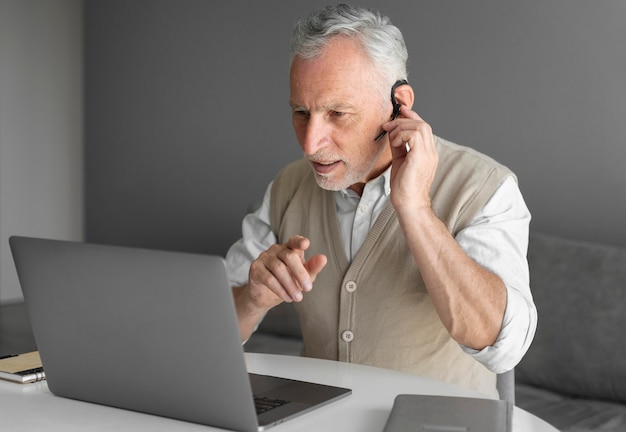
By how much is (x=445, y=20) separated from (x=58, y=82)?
7.38 ft

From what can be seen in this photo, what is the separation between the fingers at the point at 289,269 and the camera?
4.89 feet

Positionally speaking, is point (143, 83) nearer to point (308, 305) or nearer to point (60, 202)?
point (60, 202)

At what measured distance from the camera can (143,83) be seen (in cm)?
438

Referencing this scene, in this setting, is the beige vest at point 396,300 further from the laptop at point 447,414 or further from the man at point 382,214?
the laptop at point 447,414

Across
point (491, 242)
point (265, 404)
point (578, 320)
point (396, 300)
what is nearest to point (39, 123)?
point (578, 320)

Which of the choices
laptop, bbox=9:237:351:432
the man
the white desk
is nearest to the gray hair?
the man

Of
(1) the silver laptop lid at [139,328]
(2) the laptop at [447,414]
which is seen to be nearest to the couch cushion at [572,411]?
(2) the laptop at [447,414]

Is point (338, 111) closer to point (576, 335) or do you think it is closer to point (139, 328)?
point (139, 328)

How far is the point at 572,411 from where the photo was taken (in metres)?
2.60

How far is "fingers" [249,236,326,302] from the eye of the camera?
1.49m

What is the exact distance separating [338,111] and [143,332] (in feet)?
2.62

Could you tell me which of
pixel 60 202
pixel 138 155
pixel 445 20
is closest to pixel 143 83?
pixel 138 155

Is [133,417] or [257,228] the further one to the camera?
[257,228]

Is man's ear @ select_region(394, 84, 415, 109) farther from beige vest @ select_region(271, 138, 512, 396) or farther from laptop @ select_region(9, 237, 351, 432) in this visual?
laptop @ select_region(9, 237, 351, 432)
